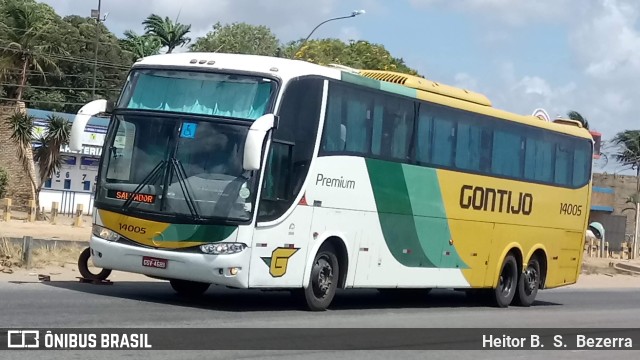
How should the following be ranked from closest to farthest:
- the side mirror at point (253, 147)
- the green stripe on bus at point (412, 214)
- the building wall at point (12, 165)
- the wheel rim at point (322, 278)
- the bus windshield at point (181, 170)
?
the side mirror at point (253, 147) < the bus windshield at point (181, 170) < the wheel rim at point (322, 278) < the green stripe on bus at point (412, 214) < the building wall at point (12, 165)

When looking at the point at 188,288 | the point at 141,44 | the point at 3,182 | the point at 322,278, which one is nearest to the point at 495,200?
the point at 322,278

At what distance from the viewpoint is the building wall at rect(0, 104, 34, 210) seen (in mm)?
48812

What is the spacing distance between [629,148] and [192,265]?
61.8 meters

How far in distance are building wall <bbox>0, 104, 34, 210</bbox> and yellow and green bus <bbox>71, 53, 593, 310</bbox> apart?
32.8 meters

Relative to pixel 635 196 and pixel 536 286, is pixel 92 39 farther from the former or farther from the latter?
pixel 536 286

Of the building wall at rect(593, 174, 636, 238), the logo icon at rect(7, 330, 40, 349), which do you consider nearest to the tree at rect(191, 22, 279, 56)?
the building wall at rect(593, 174, 636, 238)

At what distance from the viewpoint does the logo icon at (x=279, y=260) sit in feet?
Answer: 49.6

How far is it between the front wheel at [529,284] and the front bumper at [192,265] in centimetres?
952

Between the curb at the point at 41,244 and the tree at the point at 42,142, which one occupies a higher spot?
the tree at the point at 42,142

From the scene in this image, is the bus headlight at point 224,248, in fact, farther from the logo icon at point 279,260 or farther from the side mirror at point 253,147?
the side mirror at point 253,147

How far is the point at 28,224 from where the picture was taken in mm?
36938

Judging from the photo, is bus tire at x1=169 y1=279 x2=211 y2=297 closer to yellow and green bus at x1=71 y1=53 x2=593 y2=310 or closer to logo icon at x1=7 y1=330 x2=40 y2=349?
yellow and green bus at x1=71 y1=53 x2=593 y2=310

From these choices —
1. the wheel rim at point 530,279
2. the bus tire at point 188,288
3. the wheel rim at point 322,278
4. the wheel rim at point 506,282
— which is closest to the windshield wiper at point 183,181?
the wheel rim at point 322,278

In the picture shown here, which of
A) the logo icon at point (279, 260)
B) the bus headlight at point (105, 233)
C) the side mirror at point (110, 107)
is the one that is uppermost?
the side mirror at point (110, 107)
